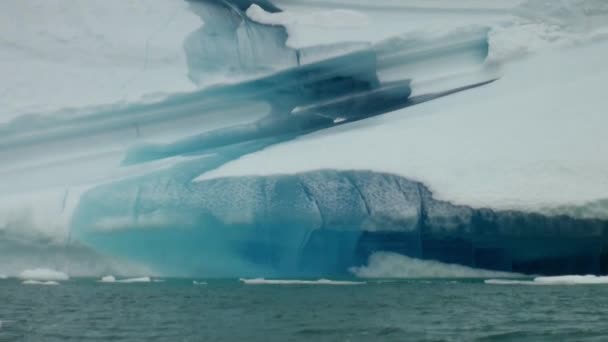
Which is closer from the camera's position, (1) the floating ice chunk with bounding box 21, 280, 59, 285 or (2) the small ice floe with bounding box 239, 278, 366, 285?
(2) the small ice floe with bounding box 239, 278, 366, 285

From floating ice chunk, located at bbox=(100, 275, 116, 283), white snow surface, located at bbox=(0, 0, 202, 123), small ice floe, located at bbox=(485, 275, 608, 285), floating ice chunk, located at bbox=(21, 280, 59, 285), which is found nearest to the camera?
small ice floe, located at bbox=(485, 275, 608, 285)

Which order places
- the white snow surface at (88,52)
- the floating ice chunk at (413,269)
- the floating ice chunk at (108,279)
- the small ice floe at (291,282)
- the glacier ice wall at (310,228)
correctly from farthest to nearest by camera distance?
the white snow surface at (88,52) < the floating ice chunk at (108,279) < the floating ice chunk at (413,269) < the small ice floe at (291,282) < the glacier ice wall at (310,228)

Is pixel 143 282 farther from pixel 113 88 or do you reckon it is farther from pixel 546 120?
pixel 546 120

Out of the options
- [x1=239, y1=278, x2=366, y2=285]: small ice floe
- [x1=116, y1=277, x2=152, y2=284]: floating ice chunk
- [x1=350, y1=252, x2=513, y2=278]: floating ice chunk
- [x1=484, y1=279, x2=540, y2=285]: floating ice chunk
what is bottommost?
[x1=484, y1=279, x2=540, y2=285]: floating ice chunk

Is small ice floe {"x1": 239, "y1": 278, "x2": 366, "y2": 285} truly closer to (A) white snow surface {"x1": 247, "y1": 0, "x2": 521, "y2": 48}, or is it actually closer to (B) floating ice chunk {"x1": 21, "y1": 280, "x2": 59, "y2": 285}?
(B) floating ice chunk {"x1": 21, "y1": 280, "x2": 59, "y2": 285}

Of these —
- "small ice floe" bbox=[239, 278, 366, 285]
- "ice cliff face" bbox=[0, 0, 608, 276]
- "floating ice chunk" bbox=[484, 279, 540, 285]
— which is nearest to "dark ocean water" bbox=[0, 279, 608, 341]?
"floating ice chunk" bbox=[484, 279, 540, 285]

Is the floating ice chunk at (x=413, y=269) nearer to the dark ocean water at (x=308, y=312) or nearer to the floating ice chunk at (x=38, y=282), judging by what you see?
the dark ocean water at (x=308, y=312)

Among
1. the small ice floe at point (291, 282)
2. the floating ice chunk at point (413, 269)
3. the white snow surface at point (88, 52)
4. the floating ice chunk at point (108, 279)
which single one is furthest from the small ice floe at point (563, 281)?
the white snow surface at point (88, 52)
